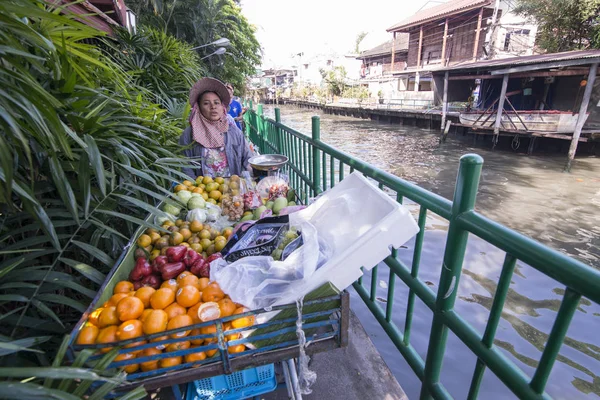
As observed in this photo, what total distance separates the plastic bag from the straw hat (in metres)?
2.51

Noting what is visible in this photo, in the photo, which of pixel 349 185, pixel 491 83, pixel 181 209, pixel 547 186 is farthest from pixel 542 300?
pixel 491 83

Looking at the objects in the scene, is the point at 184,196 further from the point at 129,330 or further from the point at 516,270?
the point at 516,270

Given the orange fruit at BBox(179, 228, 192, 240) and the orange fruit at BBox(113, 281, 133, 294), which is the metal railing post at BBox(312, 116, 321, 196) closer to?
the orange fruit at BBox(179, 228, 192, 240)

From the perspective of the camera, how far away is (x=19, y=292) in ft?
4.77

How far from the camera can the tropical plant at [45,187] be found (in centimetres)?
108

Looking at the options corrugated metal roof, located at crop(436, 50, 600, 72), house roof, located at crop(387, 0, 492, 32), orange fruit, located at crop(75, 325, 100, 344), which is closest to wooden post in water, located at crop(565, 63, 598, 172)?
corrugated metal roof, located at crop(436, 50, 600, 72)

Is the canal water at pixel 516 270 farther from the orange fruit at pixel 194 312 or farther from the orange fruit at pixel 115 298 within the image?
the orange fruit at pixel 115 298

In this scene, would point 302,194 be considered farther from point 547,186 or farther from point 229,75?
point 229,75

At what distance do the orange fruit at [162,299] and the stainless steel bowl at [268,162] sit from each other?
6.16 feet

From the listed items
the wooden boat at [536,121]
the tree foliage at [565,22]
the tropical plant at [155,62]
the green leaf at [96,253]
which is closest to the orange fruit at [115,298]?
the green leaf at [96,253]

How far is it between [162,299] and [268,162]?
6.93ft

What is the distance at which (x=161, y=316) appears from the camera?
1295 mm

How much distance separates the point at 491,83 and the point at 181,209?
22.6m

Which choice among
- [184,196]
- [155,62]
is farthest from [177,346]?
[155,62]
